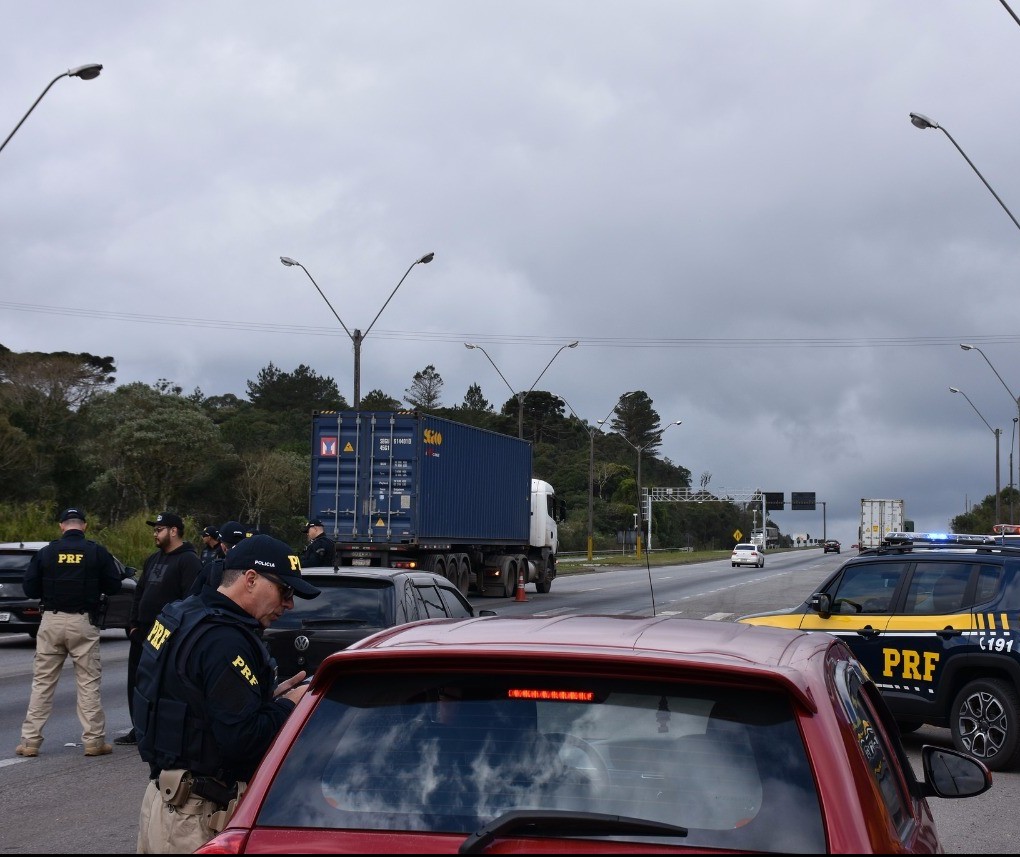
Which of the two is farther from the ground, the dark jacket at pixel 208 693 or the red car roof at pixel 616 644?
the red car roof at pixel 616 644

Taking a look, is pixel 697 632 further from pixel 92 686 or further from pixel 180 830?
pixel 92 686

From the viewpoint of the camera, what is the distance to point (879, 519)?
230 ft

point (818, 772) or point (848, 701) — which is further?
point (848, 701)

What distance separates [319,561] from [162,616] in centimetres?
1051

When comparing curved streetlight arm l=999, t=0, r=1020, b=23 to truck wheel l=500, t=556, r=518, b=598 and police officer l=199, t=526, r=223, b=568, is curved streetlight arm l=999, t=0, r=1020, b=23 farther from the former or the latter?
truck wheel l=500, t=556, r=518, b=598

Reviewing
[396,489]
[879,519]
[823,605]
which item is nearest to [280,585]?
[823,605]

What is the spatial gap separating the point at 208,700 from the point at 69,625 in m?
6.04

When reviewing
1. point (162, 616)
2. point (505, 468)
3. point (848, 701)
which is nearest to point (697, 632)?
point (848, 701)

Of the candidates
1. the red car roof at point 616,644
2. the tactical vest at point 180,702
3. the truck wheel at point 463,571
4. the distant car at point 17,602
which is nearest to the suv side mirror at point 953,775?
the red car roof at point 616,644

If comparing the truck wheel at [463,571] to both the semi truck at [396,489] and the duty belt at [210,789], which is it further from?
the duty belt at [210,789]

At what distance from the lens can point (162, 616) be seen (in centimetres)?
438

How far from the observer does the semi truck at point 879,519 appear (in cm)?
6950

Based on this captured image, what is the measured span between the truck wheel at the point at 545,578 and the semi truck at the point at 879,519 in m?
36.8

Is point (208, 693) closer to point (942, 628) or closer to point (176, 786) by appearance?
point (176, 786)
